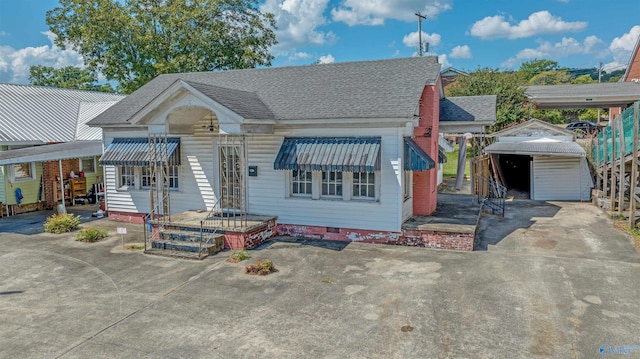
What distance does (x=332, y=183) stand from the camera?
43.0 ft

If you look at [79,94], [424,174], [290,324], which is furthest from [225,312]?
[79,94]

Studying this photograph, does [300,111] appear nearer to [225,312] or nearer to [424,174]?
[424,174]

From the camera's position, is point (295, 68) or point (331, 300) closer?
point (331, 300)

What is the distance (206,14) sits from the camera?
28.1 metres

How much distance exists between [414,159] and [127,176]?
10735 mm

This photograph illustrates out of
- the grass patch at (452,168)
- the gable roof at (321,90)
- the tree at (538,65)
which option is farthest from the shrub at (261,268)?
the tree at (538,65)

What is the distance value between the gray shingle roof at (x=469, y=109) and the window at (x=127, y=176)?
11831mm

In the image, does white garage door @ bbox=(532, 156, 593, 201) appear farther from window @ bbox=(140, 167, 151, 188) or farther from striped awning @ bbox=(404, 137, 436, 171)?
window @ bbox=(140, 167, 151, 188)

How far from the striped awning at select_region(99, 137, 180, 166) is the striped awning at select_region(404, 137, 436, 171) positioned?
7731mm

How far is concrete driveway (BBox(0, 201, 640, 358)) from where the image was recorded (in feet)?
21.7

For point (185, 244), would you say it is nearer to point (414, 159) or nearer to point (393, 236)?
point (393, 236)

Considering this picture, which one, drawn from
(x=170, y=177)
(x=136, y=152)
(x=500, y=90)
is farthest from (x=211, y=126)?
(x=500, y=90)

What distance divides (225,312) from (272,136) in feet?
22.5

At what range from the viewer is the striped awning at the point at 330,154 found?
11.8 meters
